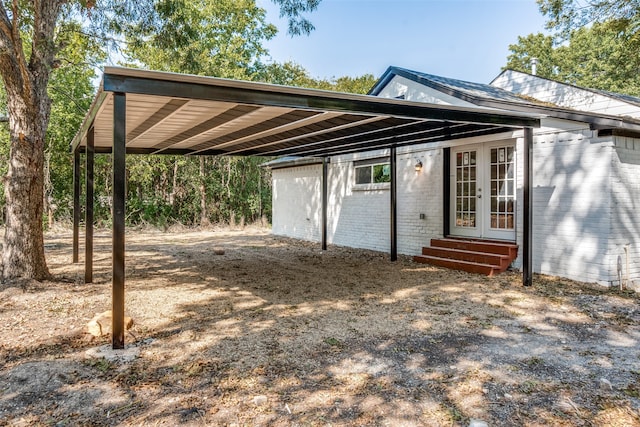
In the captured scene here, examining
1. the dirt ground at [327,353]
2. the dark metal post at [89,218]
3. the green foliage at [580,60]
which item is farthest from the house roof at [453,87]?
the green foliage at [580,60]

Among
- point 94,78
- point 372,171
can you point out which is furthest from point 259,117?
point 94,78

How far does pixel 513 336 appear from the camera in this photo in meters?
4.21

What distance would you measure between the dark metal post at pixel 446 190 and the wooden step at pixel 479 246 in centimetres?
35

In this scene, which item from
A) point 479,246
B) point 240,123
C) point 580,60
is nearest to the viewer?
point 240,123

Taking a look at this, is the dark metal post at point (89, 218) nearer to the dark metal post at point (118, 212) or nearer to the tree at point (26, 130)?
the tree at point (26, 130)

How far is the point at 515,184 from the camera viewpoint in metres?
7.55

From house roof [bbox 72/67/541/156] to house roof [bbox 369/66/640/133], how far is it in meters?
0.69

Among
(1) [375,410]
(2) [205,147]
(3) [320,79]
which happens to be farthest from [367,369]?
(3) [320,79]

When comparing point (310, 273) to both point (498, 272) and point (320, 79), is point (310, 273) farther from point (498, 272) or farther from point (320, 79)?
point (320, 79)

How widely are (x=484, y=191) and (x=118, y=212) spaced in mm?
6514

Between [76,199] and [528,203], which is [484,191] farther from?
[76,199]

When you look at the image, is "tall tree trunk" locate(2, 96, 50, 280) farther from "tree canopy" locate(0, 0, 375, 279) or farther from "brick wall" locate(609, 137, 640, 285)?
"brick wall" locate(609, 137, 640, 285)

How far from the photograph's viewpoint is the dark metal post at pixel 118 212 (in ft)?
12.1

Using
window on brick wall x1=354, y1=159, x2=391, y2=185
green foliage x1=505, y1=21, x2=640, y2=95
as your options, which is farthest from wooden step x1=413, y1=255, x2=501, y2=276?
green foliage x1=505, y1=21, x2=640, y2=95
